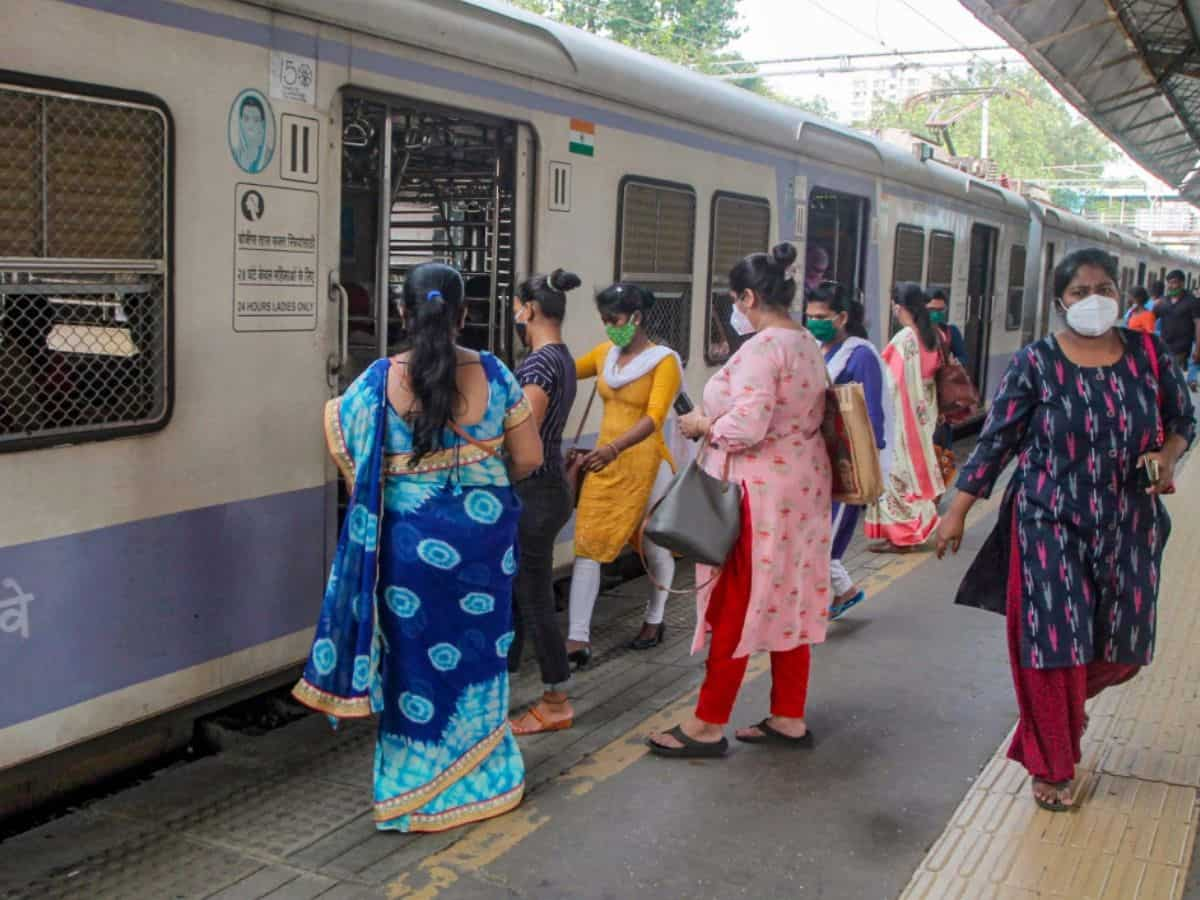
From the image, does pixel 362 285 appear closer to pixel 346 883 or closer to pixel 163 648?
pixel 163 648

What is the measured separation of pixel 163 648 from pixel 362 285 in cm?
233

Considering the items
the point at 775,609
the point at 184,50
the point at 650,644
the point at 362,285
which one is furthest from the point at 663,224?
the point at 184,50

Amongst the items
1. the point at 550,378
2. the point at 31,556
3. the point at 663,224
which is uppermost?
the point at 663,224

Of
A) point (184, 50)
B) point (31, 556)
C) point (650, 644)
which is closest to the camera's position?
point (31, 556)

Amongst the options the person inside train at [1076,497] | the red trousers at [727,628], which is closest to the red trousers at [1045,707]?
the person inside train at [1076,497]

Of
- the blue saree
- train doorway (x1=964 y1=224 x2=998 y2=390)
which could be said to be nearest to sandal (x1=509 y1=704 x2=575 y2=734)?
the blue saree

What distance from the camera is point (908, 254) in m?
9.84

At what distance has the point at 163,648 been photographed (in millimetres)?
3727

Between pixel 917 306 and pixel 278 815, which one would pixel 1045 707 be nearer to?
pixel 278 815

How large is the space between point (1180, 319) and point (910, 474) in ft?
30.5

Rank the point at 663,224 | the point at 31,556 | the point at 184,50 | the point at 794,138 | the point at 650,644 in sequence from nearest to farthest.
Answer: the point at 31,556 < the point at 184,50 < the point at 650,644 < the point at 663,224 < the point at 794,138

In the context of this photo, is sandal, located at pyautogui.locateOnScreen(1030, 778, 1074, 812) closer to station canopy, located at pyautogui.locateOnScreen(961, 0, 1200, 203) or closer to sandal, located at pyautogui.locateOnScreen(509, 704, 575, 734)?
sandal, located at pyautogui.locateOnScreen(509, 704, 575, 734)

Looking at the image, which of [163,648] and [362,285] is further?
[362,285]

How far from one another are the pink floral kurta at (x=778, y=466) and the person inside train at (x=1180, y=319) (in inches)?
479
